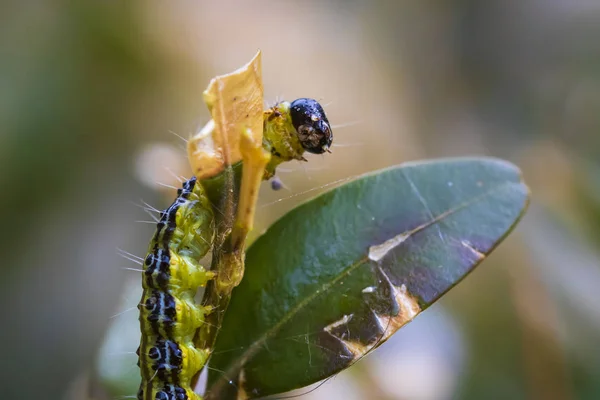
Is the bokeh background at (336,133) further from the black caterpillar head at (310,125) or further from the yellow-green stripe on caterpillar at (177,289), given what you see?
the black caterpillar head at (310,125)

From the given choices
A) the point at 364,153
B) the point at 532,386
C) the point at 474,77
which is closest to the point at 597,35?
the point at 474,77

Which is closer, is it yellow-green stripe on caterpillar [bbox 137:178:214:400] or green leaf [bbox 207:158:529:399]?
green leaf [bbox 207:158:529:399]

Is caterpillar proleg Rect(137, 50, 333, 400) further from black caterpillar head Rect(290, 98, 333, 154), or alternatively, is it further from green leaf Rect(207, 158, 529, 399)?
green leaf Rect(207, 158, 529, 399)

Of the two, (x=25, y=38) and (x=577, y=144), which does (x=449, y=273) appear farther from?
(x=25, y=38)

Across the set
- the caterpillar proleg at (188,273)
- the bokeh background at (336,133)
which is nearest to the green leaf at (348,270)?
the caterpillar proleg at (188,273)

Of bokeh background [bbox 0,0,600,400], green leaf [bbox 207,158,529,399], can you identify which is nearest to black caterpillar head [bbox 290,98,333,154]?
green leaf [bbox 207,158,529,399]
